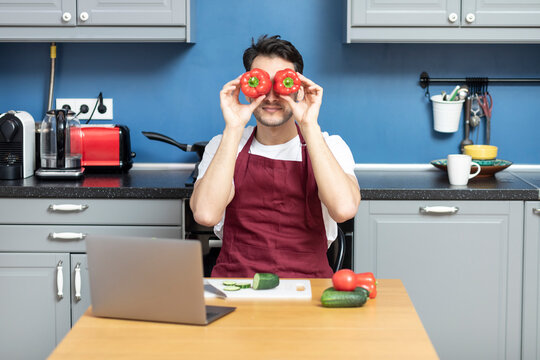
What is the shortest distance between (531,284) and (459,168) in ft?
1.77

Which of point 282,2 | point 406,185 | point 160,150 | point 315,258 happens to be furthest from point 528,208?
point 160,150

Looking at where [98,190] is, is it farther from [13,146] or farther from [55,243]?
[13,146]

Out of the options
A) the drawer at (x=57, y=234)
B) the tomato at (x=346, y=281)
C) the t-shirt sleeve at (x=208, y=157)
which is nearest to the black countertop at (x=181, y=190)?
the drawer at (x=57, y=234)

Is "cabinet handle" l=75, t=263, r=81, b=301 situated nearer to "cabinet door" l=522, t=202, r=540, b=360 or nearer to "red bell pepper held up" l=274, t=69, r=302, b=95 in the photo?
"red bell pepper held up" l=274, t=69, r=302, b=95

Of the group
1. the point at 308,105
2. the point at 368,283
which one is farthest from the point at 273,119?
the point at 368,283

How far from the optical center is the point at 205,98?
348 cm

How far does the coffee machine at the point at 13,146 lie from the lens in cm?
301

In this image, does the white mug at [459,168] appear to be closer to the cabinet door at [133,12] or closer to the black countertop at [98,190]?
the black countertop at [98,190]

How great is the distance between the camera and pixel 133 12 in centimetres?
309

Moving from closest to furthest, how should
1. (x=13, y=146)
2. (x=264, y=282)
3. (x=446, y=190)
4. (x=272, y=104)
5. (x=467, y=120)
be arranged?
(x=264, y=282) < (x=272, y=104) < (x=446, y=190) < (x=13, y=146) < (x=467, y=120)

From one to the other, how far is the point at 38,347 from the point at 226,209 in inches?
46.0

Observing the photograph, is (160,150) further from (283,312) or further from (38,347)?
(283,312)

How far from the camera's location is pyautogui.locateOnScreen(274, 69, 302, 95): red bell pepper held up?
2.17m

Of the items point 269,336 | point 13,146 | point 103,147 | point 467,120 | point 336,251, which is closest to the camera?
point 269,336
